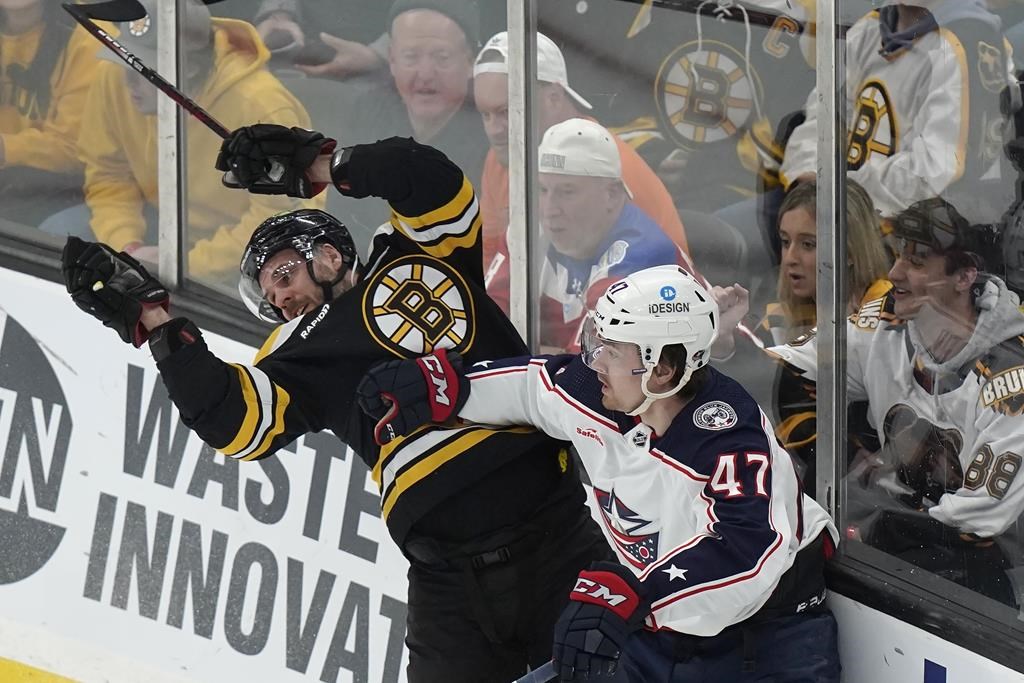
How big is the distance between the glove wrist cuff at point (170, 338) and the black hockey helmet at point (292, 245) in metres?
0.16

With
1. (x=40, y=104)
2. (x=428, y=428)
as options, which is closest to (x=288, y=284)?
(x=428, y=428)

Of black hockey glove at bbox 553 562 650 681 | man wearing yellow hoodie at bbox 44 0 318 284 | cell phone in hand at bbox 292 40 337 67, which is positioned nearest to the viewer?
black hockey glove at bbox 553 562 650 681

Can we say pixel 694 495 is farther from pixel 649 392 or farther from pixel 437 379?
pixel 437 379

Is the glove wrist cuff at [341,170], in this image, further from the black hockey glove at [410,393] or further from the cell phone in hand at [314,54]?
the cell phone in hand at [314,54]

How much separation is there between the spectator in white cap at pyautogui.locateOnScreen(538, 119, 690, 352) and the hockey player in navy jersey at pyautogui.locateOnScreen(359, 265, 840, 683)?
0.47 meters

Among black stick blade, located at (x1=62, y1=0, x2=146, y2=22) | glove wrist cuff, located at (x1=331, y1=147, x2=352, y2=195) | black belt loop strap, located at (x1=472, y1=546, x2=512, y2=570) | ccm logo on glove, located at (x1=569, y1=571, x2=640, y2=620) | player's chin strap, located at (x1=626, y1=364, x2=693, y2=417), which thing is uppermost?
black stick blade, located at (x1=62, y1=0, x2=146, y2=22)

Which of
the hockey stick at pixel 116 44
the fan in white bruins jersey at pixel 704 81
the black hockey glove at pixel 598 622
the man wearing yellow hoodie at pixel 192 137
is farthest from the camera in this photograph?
the man wearing yellow hoodie at pixel 192 137

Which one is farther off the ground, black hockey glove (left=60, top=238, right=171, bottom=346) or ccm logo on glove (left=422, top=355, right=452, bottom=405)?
black hockey glove (left=60, top=238, right=171, bottom=346)

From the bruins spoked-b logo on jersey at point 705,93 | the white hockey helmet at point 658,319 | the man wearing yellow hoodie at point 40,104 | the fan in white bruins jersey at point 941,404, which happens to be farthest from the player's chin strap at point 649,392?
the man wearing yellow hoodie at point 40,104

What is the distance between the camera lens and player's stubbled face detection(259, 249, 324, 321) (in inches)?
99.3

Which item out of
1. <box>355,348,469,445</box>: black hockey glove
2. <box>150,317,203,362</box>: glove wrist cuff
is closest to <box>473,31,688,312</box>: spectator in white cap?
<box>355,348,469,445</box>: black hockey glove

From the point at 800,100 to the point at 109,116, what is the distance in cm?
193

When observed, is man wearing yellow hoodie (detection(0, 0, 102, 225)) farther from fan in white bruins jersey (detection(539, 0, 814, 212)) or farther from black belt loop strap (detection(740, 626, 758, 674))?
black belt loop strap (detection(740, 626, 758, 674))

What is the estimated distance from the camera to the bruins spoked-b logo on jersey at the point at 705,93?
256 cm
